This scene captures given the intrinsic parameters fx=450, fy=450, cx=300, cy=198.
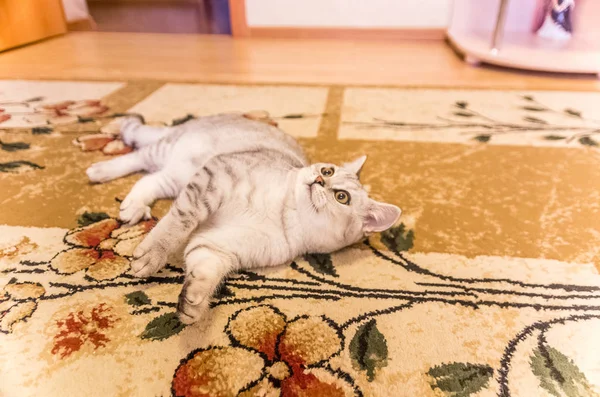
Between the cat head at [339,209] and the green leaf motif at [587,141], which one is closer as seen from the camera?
the cat head at [339,209]

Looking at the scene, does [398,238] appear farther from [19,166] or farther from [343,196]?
[19,166]

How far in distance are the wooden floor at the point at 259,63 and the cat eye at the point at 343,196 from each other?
1.44 metres

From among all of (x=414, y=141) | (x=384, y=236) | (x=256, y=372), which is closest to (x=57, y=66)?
(x=414, y=141)

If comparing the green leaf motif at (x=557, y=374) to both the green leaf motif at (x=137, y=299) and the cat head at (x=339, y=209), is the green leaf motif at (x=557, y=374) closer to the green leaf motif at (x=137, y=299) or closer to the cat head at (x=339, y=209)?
the cat head at (x=339, y=209)

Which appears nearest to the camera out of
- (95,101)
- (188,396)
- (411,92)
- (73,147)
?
(188,396)

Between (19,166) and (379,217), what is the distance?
3.64 ft

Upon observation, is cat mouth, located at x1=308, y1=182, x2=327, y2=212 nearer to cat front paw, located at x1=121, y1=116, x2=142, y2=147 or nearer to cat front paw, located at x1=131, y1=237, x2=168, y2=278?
cat front paw, located at x1=131, y1=237, x2=168, y2=278

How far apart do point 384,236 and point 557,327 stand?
0.41m

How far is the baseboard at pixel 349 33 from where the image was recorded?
3260 millimetres

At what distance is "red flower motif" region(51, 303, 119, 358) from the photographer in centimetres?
79

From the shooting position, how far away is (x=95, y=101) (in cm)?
197

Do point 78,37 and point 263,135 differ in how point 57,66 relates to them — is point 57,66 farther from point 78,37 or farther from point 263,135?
point 263,135

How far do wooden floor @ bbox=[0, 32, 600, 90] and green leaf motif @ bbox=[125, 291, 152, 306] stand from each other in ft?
5.32

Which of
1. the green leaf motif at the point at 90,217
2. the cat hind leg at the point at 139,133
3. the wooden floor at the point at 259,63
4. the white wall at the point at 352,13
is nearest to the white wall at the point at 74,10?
the wooden floor at the point at 259,63
